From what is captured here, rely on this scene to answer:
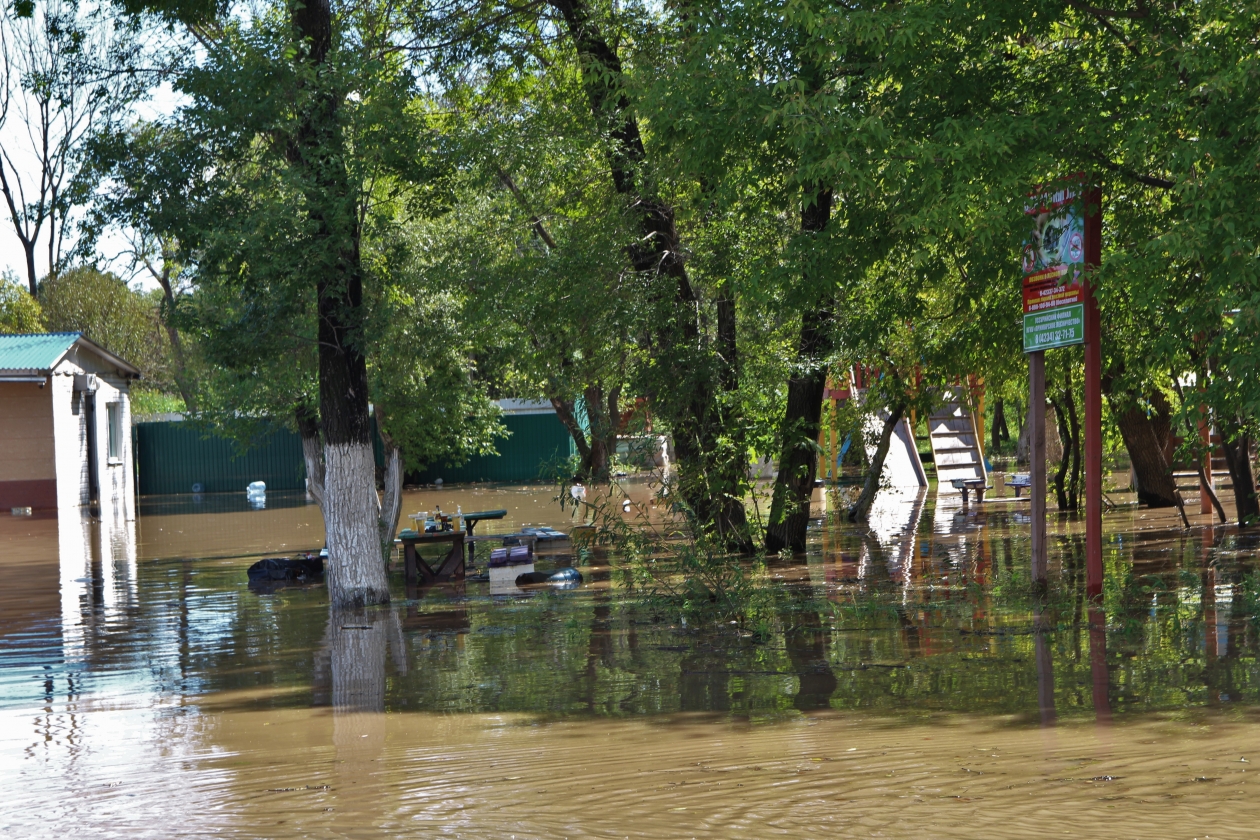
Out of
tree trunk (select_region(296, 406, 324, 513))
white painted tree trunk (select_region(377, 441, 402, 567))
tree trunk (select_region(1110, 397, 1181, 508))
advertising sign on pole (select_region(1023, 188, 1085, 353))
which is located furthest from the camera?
tree trunk (select_region(1110, 397, 1181, 508))

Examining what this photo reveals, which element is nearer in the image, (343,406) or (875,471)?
(343,406)

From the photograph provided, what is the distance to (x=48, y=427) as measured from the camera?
26859mm

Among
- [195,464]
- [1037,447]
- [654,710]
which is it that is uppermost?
[195,464]

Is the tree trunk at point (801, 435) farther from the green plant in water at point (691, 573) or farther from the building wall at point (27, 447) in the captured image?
the building wall at point (27, 447)

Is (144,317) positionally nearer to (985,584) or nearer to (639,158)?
(639,158)

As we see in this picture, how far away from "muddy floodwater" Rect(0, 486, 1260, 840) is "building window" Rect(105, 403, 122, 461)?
18929 mm

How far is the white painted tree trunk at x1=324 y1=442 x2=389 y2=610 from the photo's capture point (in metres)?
11.3

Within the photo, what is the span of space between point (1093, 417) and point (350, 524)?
663 centimetres

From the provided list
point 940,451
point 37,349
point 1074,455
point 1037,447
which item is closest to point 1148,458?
point 1074,455

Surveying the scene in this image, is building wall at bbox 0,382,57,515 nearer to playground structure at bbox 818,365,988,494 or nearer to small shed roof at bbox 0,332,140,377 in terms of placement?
small shed roof at bbox 0,332,140,377

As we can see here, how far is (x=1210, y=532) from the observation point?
14391 mm


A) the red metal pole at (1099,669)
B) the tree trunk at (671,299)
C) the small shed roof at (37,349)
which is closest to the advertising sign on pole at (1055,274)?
the red metal pole at (1099,669)

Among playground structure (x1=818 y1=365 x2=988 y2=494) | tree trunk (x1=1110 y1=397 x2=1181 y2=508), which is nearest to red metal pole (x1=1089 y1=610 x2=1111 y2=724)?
tree trunk (x1=1110 y1=397 x2=1181 y2=508)

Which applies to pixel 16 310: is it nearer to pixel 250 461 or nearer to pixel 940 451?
pixel 250 461
